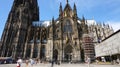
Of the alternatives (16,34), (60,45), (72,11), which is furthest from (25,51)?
(72,11)

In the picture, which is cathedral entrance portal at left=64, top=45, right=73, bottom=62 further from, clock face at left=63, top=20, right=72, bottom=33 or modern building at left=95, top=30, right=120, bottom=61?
modern building at left=95, top=30, right=120, bottom=61

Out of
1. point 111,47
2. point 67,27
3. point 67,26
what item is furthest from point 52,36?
point 111,47

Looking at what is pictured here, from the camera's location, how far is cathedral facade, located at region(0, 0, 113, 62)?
50.2 m

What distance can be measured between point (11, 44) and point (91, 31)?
2874cm

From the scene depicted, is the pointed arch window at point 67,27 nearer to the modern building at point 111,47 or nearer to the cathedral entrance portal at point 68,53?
the cathedral entrance portal at point 68,53

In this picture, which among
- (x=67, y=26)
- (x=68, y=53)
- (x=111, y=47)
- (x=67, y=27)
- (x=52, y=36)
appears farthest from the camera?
(x=67, y=26)

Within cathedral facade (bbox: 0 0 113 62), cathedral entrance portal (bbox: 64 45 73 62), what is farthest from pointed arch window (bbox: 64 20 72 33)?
cathedral entrance portal (bbox: 64 45 73 62)

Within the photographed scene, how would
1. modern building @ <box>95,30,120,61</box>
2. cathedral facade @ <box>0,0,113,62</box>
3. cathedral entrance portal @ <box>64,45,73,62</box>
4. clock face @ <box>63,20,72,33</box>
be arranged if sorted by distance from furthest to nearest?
1. clock face @ <box>63,20,72,33</box>
2. cathedral entrance portal @ <box>64,45,73,62</box>
3. cathedral facade @ <box>0,0,113,62</box>
4. modern building @ <box>95,30,120,61</box>

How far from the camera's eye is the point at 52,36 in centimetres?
5200

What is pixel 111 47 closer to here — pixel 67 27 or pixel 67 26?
pixel 67 27

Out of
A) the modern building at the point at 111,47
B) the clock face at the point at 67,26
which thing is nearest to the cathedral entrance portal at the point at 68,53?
the clock face at the point at 67,26

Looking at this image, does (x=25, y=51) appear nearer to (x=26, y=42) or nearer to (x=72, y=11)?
(x=26, y=42)

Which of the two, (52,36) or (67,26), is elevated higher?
(67,26)

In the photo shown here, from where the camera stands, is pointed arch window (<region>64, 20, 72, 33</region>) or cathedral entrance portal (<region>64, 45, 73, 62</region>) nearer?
cathedral entrance portal (<region>64, 45, 73, 62</region>)
